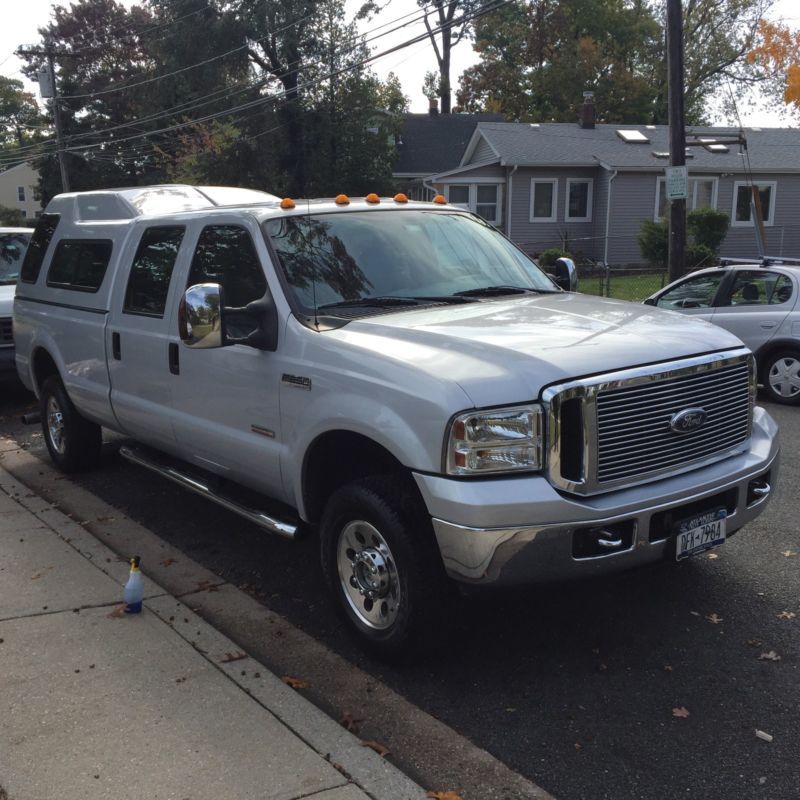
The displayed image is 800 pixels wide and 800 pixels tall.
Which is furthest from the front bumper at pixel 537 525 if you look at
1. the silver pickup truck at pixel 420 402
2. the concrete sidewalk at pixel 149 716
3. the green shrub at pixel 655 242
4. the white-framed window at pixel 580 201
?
the white-framed window at pixel 580 201

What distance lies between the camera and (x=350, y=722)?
3.66 metres

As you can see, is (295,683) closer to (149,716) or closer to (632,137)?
(149,716)

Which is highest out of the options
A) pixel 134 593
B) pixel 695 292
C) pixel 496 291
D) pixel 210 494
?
pixel 496 291

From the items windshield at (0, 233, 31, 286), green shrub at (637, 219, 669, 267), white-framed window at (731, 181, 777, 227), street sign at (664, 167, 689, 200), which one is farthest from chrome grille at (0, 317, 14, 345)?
white-framed window at (731, 181, 777, 227)

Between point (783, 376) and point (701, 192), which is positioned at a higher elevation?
point (701, 192)

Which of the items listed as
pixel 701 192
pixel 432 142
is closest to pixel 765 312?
pixel 701 192

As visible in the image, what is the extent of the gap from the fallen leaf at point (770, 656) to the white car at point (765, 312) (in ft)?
19.6

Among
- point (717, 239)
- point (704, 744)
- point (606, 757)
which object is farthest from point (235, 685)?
point (717, 239)

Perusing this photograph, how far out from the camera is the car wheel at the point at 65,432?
7.34 metres

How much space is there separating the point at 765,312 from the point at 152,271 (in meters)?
7.06

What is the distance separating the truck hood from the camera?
362 centimetres

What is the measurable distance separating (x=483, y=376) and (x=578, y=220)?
29.7 metres

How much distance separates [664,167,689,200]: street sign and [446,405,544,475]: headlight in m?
11.4

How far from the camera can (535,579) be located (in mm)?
3623
